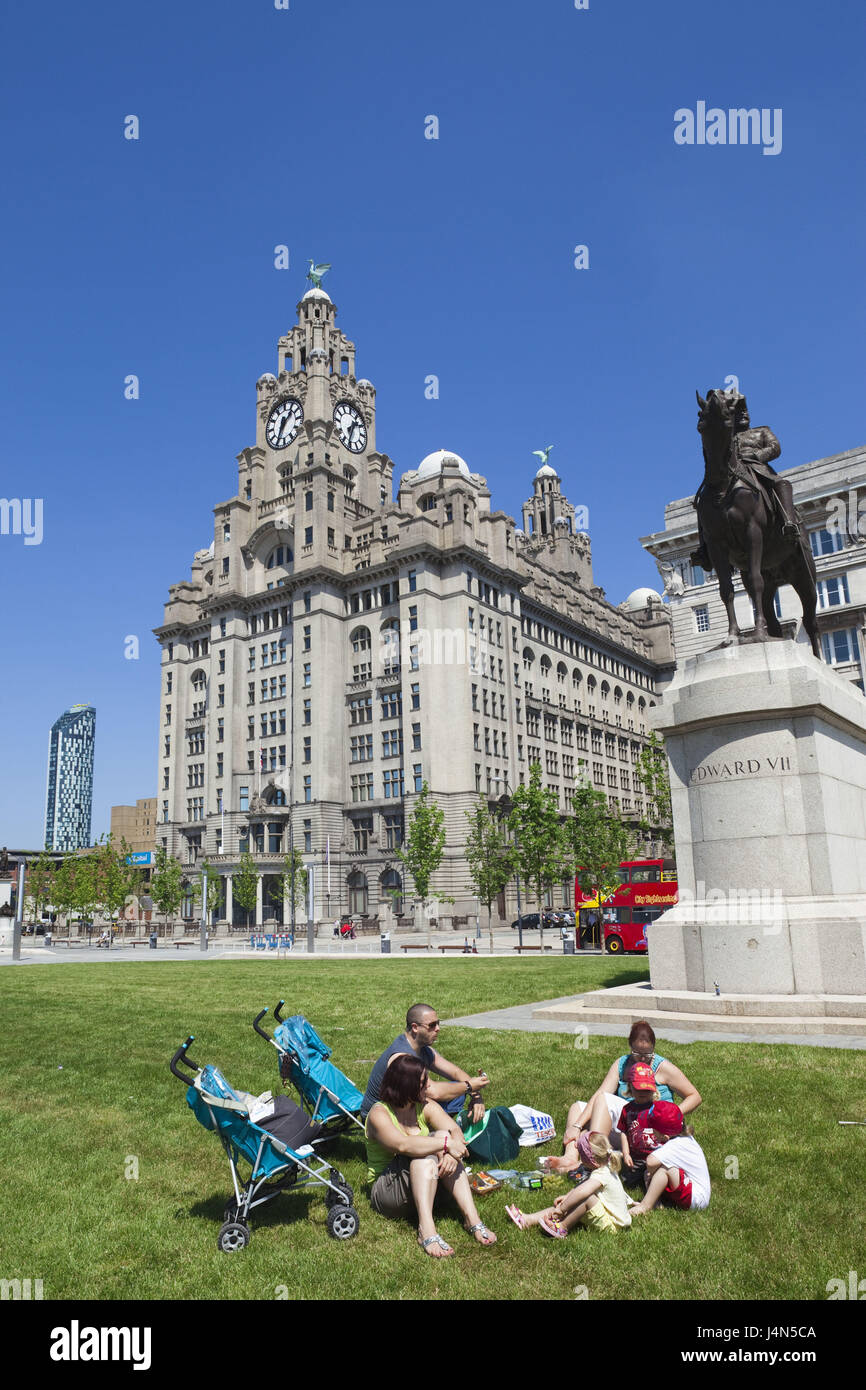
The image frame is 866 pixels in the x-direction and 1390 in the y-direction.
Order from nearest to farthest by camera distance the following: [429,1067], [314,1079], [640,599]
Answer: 1. [429,1067]
2. [314,1079]
3. [640,599]

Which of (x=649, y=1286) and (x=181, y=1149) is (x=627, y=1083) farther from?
(x=181, y=1149)

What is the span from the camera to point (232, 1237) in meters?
5.62

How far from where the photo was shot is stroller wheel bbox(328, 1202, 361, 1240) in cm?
576

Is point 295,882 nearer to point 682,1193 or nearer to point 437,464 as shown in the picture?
point 437,464

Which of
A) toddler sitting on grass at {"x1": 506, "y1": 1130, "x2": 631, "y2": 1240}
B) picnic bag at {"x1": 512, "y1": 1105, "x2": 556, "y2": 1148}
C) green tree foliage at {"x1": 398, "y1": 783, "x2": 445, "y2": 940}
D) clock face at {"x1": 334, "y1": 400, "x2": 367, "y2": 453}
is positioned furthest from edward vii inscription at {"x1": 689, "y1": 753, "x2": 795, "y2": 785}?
clock face at {"x1": 334, "y1": 400, "x2": 367, "y2": 453}

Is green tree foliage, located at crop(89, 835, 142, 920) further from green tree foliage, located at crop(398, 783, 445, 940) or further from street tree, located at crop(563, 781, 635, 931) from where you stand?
street tree, located at crop(563, 781, 635, 931)

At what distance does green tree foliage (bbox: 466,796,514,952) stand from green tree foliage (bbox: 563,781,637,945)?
164 inches

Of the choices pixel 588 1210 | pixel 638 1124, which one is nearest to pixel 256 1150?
pixel 588 1210

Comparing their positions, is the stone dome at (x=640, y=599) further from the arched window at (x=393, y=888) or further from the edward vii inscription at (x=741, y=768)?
the edward vii inscription at (x=741, y=768)

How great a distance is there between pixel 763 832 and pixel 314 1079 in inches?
330

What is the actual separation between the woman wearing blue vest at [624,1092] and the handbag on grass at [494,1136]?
1.36 feet

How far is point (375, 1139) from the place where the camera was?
20.9 feet

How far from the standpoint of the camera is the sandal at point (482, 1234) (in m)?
5.52

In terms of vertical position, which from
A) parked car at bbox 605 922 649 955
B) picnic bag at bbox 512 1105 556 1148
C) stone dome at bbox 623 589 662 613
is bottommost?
parked car at bbox 605 922 649 955
